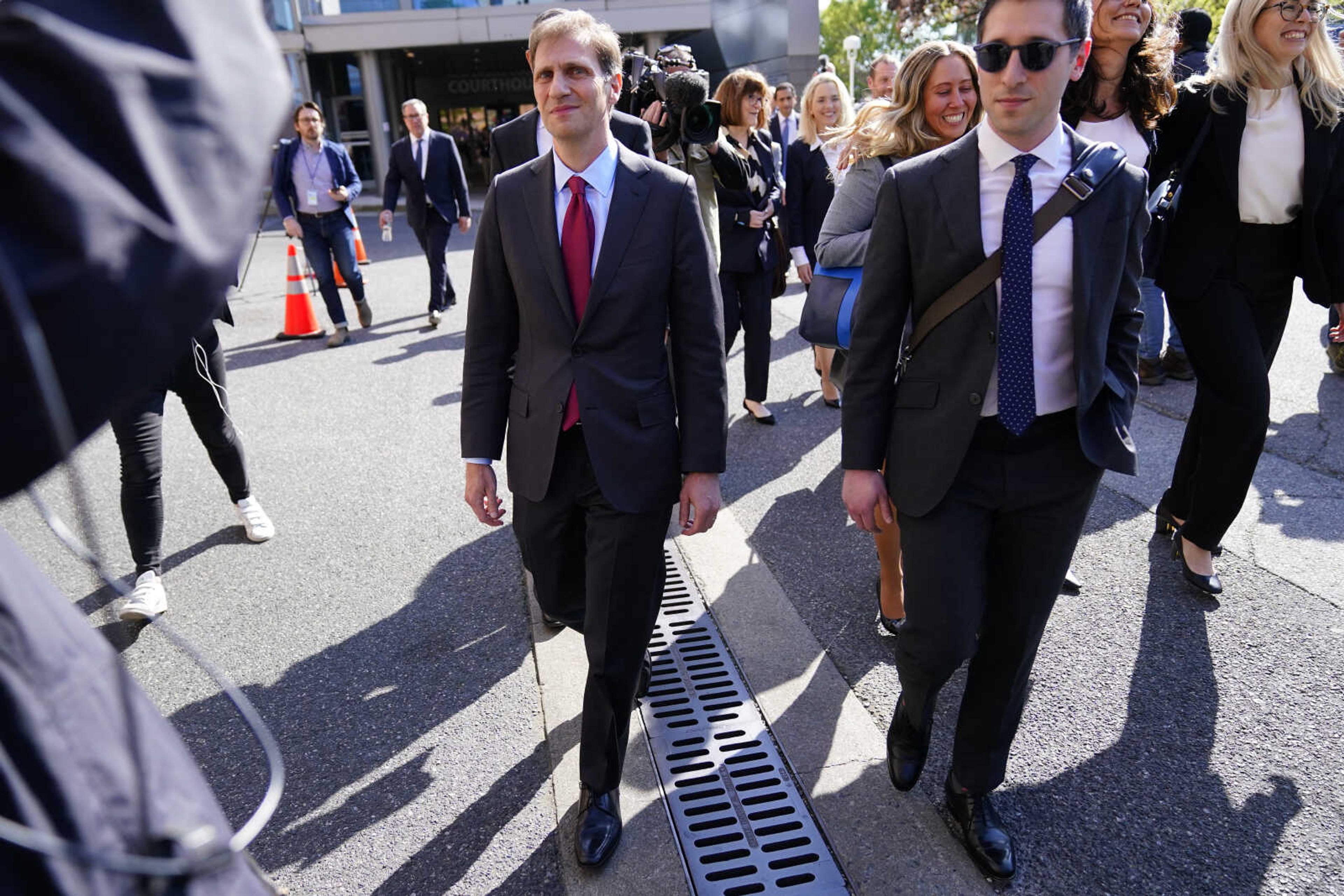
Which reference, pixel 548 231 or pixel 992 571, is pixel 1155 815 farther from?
pixel 548 231

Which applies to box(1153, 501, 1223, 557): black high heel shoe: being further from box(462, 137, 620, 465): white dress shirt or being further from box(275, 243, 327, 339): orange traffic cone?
box(275, 243, 327, 339): orange traffic cone

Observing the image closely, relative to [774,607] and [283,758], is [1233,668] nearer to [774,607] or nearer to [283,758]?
[774,607]

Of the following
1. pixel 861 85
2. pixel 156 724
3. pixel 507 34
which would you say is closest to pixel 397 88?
pixel 507 34

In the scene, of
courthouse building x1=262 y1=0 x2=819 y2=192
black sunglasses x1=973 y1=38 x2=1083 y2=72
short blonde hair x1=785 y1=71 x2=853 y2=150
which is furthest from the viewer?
courthouse building x1=262 y1=0 x2=819 y2=192

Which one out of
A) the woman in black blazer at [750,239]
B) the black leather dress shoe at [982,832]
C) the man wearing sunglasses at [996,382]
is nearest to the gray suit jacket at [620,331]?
the man wearing sunglasses at [996,382]

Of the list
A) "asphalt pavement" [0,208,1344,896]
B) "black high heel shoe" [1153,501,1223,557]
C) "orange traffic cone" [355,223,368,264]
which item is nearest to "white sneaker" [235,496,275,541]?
"asphalt pavement" [0,208,1344,896]

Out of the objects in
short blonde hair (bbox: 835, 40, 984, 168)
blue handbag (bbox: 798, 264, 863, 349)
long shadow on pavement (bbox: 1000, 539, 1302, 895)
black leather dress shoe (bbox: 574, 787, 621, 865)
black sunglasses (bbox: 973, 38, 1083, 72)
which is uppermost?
black sunglasses (bbox: 973, 38, 1083, 72)

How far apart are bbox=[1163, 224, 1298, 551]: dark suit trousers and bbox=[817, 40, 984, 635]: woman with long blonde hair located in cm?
115

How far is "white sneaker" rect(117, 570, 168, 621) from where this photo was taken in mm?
3793

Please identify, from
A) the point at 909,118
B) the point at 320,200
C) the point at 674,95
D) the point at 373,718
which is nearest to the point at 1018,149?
the point at 909,118

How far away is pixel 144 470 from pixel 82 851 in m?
3.70

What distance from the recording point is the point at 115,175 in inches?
28.4

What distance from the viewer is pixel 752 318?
611cm

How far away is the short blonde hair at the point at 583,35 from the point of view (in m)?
2.67
